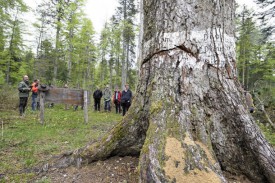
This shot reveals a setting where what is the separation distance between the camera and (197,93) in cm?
218

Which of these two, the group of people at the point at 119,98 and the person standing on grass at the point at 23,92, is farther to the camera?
the group of people at the point at 119,98

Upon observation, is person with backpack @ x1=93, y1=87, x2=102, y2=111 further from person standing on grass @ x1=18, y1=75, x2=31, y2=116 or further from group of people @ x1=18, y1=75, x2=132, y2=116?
person standing on grass @ x1=18, y1=75, x2=31, y2=116

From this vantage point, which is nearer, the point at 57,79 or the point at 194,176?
the point at 194,176

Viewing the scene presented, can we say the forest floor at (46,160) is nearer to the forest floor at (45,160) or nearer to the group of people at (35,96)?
the forest floor at (45,160)

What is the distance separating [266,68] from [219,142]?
929 inches

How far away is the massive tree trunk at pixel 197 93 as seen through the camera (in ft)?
6.69

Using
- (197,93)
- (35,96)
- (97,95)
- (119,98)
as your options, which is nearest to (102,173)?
(197,93)

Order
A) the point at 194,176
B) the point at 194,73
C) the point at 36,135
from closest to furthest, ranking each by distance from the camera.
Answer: the point at 194,176, the point at 194,73, the point at 36,135

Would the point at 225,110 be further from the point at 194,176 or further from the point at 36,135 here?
the point at 36,135

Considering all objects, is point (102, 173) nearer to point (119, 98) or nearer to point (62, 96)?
point (62, 96)

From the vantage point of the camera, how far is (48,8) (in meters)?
19.1

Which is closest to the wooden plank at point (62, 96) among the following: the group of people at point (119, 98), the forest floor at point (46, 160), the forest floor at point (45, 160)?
the forest floor at point (45, 160)

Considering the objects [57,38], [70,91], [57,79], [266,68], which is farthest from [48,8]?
[266,68]

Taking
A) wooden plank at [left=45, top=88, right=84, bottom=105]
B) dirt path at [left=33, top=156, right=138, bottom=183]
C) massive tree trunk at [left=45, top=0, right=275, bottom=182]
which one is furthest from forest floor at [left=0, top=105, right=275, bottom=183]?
wooden plank at [left=45, top=88, right=84, bottom=105]
